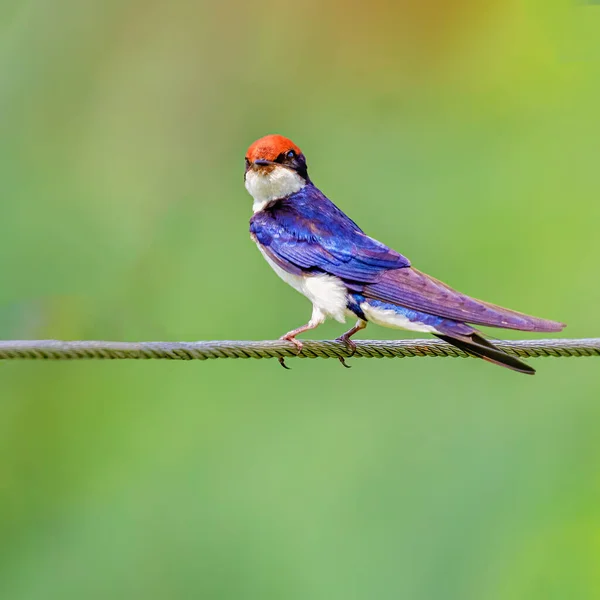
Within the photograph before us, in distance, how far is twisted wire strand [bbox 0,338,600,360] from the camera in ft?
5.94

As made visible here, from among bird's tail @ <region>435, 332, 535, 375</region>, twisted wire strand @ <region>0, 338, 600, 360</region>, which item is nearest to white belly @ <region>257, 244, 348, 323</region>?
twisted wire strand @ <region>0, 338, 600, 360</region>

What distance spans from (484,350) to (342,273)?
1.67 ft

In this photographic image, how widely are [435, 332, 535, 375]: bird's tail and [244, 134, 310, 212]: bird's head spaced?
32.2 inches

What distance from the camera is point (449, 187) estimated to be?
17.1 feet

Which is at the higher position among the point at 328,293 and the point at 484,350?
the point at 328,293

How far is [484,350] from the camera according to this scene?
211 centimetres

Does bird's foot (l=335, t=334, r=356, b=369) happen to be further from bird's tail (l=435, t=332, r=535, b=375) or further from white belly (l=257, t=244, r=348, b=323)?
bird's tail (l=435, t=332, r=535, b=375)

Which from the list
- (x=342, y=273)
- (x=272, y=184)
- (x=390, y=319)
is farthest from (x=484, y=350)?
(x=272, y=184)

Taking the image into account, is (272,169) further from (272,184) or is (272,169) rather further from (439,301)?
(439,301)

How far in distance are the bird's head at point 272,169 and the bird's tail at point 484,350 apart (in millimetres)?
818

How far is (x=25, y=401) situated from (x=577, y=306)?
2762 millimetres

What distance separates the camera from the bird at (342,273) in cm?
216

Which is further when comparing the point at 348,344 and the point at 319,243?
the point at 319,243

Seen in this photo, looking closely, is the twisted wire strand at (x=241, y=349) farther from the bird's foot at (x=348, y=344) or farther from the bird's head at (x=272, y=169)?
the bird's head at (x=272, y=169)
